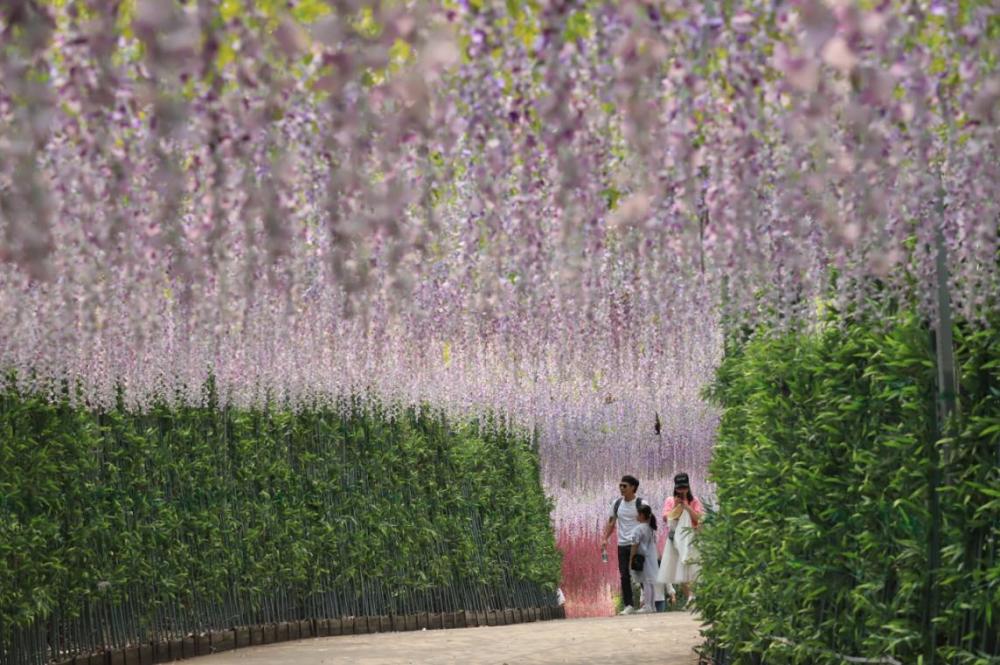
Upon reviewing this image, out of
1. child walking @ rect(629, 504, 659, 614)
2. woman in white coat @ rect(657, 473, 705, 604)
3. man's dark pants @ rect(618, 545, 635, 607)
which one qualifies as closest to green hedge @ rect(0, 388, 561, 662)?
man's dark pants @ rect(618, 545, 635, 607)

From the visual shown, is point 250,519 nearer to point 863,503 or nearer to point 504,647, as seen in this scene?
point 504,647

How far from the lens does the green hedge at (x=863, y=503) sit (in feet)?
19.0

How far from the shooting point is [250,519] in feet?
42.3

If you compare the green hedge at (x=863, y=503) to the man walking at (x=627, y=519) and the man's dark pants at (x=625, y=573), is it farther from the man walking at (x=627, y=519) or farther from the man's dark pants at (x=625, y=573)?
the man's dark pants at (x=625, y=573)

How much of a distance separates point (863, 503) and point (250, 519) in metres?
7.29

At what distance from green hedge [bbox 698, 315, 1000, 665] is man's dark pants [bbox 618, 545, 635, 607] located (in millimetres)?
8237

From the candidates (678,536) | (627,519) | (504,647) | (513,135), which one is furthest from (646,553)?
(513,135)

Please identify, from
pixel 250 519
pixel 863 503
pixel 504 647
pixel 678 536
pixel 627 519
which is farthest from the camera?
pixel 627 519

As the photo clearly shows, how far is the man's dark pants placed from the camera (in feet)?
56.0

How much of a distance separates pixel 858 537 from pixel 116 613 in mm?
5991

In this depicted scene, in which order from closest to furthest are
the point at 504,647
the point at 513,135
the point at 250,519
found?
the point at 513,135
the point at 504,647
the point at 250,519

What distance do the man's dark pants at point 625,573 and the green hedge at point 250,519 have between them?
0.76m

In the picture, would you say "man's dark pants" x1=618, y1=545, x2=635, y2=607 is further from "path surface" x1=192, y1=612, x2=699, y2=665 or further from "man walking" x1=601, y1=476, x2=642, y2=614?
"path surface" x1=192, y1=612, x2=699, y2=665

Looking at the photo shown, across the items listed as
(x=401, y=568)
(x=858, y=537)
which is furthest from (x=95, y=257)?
(x=401, y=568)
